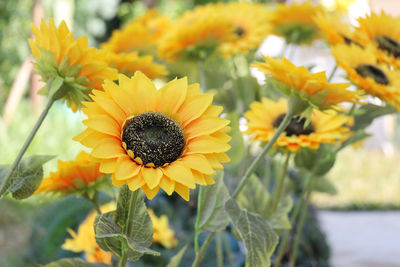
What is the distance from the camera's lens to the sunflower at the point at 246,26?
88 centimetres

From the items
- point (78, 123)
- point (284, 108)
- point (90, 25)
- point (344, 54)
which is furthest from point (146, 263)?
point (90, 25)

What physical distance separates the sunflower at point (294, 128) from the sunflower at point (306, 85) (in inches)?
2.5

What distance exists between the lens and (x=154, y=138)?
38 centimetres

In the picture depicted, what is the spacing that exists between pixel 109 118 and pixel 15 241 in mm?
1764

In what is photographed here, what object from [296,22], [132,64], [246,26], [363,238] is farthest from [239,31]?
[363,238]

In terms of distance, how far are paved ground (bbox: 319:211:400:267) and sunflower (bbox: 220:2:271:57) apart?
1.01 meters

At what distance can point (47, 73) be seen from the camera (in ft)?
1.37

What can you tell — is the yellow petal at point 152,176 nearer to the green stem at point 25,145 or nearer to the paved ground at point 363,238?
the green stem at point 25,145

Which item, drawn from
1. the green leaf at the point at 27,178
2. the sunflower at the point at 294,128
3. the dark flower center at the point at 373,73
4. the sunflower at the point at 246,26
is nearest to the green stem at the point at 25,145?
the green leaf at the point at 27,178

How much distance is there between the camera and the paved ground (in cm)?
180

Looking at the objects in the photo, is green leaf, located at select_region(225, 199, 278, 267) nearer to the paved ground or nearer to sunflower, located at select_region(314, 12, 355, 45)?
sunflower, located at select_region(314, 12, 355, 45)

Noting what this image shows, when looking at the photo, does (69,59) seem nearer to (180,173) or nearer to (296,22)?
(180,173)

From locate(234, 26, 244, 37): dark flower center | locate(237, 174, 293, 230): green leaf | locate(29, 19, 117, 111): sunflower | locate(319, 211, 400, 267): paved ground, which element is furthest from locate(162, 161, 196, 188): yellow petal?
locate(319, 211, 400, 267): paved ground

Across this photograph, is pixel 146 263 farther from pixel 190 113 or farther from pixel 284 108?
pixel 190 113
